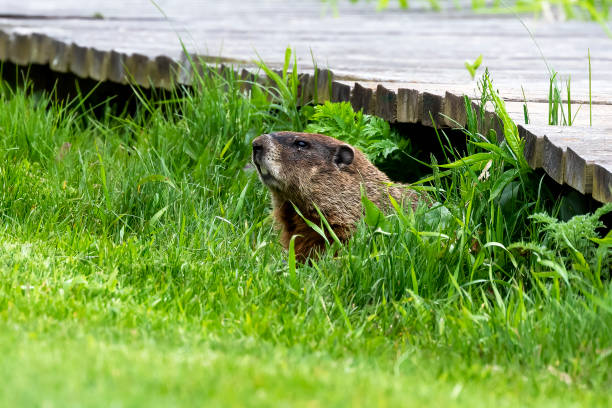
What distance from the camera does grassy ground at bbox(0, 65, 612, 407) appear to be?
242cm

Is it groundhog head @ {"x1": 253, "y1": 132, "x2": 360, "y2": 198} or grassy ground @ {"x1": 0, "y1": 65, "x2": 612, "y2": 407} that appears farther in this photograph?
groundhog head @ {"x1": 253, "y1": 132, "x2": 360, "y2": 198}

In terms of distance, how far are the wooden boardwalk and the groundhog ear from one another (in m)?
0.45

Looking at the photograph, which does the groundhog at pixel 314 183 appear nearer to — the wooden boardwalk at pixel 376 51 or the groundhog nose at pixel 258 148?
the groundhog nose at pixel 258 148

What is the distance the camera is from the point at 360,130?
17.3ft

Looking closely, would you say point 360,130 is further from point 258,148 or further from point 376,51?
point 376,51

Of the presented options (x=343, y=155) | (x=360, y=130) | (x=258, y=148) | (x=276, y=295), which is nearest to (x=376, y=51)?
(x=360, y=130)

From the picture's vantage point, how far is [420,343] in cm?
326

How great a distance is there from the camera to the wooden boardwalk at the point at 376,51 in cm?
435

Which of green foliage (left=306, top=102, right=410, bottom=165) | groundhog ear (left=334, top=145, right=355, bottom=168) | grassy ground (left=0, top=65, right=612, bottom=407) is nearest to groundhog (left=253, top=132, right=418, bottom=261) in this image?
groundhog ear (left=334, top=145, right=355, bottom=168)

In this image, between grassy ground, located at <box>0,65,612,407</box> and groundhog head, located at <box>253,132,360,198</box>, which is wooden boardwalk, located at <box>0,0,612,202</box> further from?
groundhog head, located at <box>253,132,360,198</box>

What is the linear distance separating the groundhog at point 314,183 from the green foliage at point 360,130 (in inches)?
14.7

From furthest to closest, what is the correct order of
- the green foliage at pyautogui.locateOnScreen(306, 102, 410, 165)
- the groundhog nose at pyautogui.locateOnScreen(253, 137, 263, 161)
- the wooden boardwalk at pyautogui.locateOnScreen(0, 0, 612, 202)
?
1. the green foliage at pyautogui.locateOnScreen(306, 102, 410, 165)
2. the groundhog nose at pyautogui.locateOnScreen(253, 137, 263, 161)
3. the wooden boardwalk at pyautogui.locateOnScreen(0, 0, 612, 202)

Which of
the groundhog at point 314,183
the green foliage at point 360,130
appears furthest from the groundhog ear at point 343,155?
the green foliage at point 360,130

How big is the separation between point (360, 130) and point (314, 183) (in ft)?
2.25
